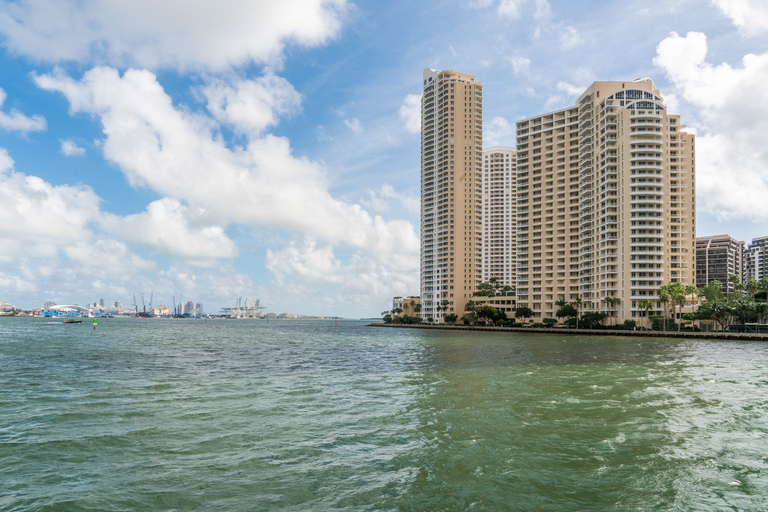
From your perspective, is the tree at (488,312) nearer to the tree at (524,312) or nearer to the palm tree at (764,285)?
the tree at (524,312)

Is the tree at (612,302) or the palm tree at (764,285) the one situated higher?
the palm tree at (764,285)

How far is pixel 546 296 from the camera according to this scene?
177 metres

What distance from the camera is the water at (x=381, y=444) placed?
1378 centimetres

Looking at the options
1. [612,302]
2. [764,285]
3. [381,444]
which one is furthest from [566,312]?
[381,444]

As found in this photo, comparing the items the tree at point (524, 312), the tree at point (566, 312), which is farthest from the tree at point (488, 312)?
the tree at point (566, 312)

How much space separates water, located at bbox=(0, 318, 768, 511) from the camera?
1378cm

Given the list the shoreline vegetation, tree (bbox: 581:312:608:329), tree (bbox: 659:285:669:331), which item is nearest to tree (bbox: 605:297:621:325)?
tree (bbox: 581:312:608:329)

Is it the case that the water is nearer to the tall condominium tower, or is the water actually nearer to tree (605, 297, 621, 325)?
tree (605, 297, 621, 325)

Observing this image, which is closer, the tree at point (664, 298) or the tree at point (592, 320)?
the tree at point (664, 298)

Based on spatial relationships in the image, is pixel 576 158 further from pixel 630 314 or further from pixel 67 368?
pixel 67 368

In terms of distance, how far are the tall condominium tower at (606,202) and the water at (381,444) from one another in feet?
370

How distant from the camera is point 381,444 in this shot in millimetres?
19188

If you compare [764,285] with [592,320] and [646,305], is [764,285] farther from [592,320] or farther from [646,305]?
[592,320]

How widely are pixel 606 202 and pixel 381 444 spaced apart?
489 feet
